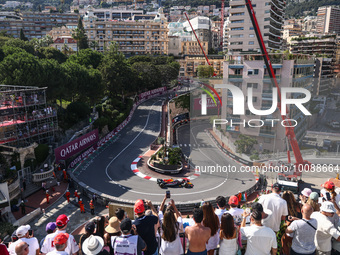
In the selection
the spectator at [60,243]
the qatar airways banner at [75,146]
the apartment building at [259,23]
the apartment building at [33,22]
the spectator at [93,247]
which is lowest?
the qatar airways banner at [75,146]

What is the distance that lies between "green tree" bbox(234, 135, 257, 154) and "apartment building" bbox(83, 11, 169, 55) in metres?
80.7

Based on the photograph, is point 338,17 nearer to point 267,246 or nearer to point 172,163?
point 172,163

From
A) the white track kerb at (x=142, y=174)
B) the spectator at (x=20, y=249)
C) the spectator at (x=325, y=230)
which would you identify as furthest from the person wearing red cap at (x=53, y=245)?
the white track kerb at (x=142, y=174)

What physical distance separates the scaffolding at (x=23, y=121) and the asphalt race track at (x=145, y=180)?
547 centimetres

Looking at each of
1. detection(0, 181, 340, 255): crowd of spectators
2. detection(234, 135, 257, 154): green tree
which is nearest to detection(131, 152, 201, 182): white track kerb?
detection(234, 135, 257, 154): green tree

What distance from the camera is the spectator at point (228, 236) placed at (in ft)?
19.5

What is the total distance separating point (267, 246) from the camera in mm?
5777

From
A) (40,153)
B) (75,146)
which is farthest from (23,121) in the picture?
(75,146)

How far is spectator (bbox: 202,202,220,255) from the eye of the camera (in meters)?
6.38

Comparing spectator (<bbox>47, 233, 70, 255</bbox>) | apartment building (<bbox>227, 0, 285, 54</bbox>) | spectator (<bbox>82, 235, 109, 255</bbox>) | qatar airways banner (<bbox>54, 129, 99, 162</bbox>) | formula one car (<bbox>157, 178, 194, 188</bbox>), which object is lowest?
formula one car (<bbox>157, 178, 194, 188</bbox>)

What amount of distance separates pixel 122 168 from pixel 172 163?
16.8 feet

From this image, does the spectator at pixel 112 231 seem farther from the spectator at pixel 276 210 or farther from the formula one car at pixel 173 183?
the formula one car at pixel 173 183

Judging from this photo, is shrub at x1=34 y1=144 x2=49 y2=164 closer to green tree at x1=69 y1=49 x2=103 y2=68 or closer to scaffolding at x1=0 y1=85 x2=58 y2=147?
scaffolding at x1=0 y1=85 x2=58 y2=147

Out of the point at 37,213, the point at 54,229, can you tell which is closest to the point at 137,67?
the point at 37,213
